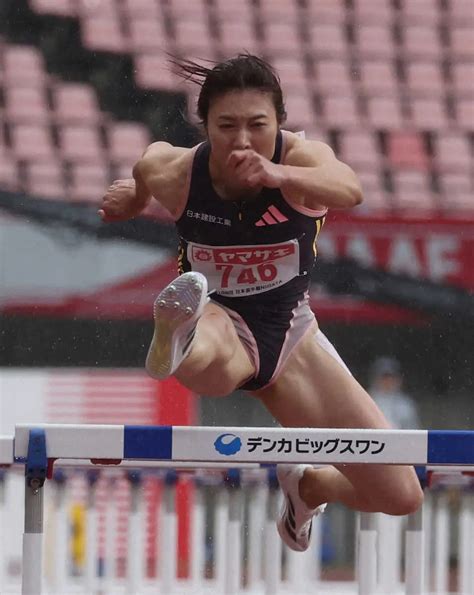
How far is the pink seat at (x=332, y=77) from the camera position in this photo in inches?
291

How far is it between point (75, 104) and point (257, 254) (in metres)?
4.10

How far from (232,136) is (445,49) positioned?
4.78 meters

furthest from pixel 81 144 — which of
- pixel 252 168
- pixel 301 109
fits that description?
pixel 252 168

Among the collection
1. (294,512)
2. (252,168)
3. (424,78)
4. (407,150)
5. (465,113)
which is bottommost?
(294,512)

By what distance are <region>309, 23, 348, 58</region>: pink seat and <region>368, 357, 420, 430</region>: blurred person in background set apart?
1987 mm

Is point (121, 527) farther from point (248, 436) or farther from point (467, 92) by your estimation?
point (248, 436)

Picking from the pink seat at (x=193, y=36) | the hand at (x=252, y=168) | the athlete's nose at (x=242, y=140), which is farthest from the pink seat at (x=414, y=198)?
the hand at (x=252, y=168)

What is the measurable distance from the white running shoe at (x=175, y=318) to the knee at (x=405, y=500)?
0.68m

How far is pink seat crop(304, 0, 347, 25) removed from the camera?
7.23 meters

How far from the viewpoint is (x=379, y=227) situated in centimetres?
677

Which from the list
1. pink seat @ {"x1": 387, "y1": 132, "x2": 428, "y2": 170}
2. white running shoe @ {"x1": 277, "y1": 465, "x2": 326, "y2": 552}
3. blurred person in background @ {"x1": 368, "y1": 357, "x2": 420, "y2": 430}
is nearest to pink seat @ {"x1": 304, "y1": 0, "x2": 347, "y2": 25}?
pink seat @ {"x1": 387, "y1": 132, "x2": 428, "y2": 170}

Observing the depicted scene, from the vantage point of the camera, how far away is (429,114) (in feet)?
24.3

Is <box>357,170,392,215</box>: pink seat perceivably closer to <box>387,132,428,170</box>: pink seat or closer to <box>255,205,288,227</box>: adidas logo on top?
<box>387,132,428,170</box>: pink seat

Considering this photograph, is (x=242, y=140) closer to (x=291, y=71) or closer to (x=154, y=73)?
(x=154, y=73)
